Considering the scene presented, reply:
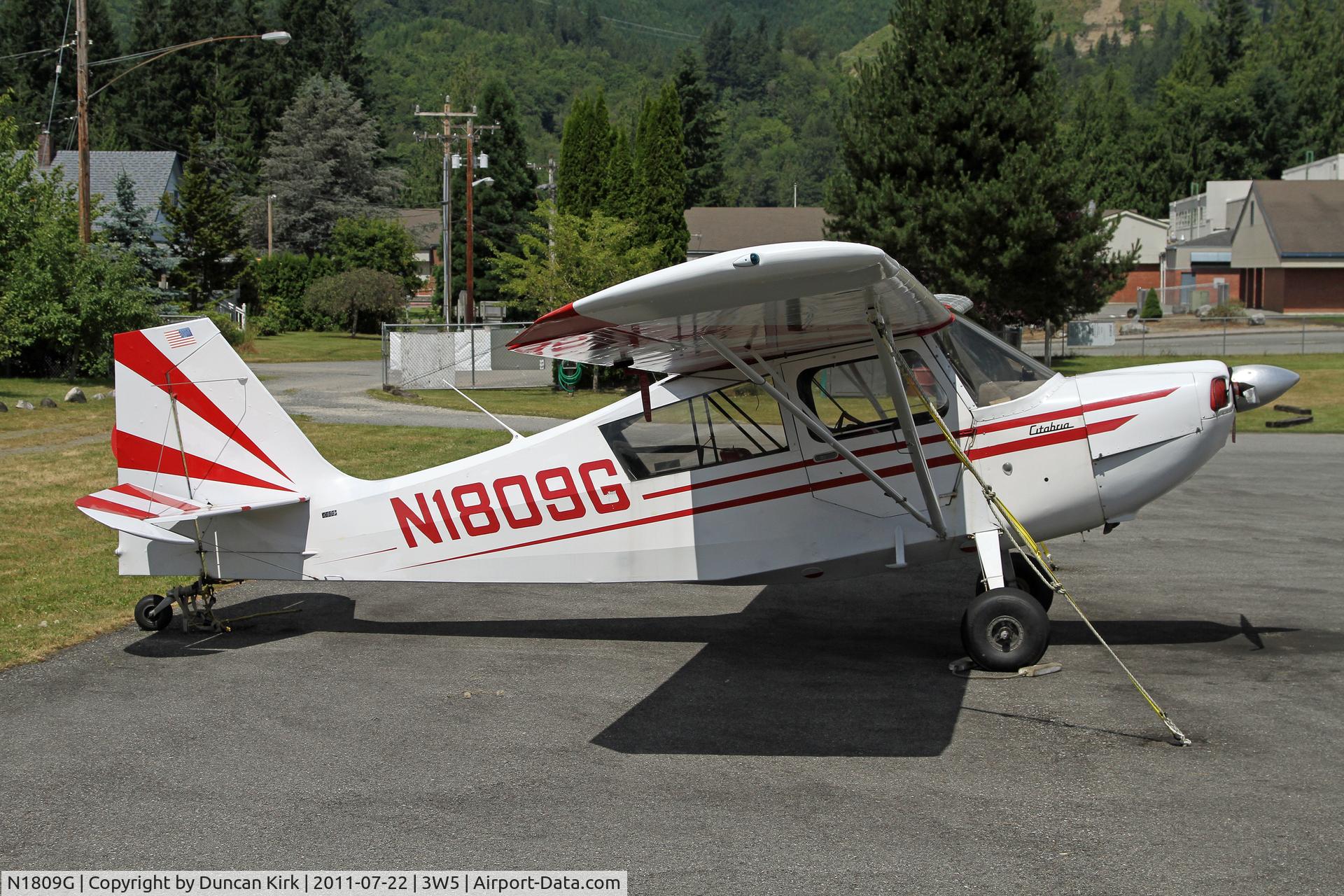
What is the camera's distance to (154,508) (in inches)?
333

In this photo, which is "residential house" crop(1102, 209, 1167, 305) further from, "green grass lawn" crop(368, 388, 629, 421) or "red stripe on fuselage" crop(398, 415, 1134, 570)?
"red stripe on fuselage" crop(398, 415, 1134, 570)

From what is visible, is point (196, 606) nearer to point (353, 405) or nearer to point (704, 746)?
point (704, 746)

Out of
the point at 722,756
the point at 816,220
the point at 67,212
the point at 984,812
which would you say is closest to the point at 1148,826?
the point at 984,812

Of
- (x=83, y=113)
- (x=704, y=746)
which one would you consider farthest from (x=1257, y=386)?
(x=83, y=113)

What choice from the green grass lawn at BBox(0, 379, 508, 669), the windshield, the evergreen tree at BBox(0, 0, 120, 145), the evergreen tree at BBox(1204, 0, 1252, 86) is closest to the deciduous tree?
the green grass lawn at BBox(0, 379, 508, 669)

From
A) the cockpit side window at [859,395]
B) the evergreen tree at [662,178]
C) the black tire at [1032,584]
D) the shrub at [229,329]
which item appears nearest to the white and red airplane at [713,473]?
the cockpit side window at [859,395]

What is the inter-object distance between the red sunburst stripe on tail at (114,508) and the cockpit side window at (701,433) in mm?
3214

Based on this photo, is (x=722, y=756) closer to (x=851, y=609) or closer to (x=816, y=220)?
(x=851, y=609)

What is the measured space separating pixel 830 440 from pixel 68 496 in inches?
452

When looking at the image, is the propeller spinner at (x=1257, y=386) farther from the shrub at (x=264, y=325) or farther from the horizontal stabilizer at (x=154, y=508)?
the shrub at (x=264, y=325)

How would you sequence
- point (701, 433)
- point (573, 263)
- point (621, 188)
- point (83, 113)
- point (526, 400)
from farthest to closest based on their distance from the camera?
point (621, 188)
point (573, 263)
point (526, 400)
point (83, 113)
point (701, 433)

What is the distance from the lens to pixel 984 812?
5.89 meters

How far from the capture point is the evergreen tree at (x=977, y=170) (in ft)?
107

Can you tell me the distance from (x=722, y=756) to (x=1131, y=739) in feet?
7.56
